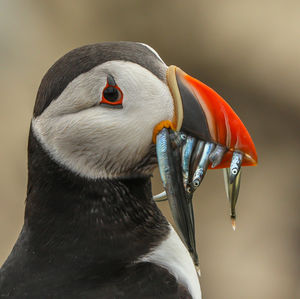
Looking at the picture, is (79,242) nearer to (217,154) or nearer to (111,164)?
(111,164)

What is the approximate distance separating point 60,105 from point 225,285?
3511mm

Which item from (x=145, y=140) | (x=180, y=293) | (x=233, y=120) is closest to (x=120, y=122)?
(x=145, y=140)

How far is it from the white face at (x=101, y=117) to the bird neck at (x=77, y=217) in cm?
5

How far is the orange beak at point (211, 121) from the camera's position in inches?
58.1

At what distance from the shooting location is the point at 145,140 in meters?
1.53

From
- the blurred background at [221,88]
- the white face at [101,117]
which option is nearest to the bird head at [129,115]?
the white face at [101,117]

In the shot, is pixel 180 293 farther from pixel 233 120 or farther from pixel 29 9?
pixel 29 9

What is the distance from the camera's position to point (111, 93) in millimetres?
1481

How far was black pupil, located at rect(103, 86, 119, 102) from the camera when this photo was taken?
4.85ft

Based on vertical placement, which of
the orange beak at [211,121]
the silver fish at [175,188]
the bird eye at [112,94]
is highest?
the bird eye at [112,94]

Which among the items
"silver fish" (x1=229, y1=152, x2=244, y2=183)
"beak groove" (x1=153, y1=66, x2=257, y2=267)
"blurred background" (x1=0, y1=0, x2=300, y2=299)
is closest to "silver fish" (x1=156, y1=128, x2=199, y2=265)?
"beak groove" (x1=153, y1=66, x2=257, y2=267)

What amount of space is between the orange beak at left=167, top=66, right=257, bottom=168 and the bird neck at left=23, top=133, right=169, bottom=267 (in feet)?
0.90

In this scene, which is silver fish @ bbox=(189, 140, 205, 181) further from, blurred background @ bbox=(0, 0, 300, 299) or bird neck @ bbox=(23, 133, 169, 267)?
blurred background @ bbox=(0, 0, 300, 299)

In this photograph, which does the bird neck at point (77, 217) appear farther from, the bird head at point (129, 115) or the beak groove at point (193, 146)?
the beak groove at point (193, 146)
